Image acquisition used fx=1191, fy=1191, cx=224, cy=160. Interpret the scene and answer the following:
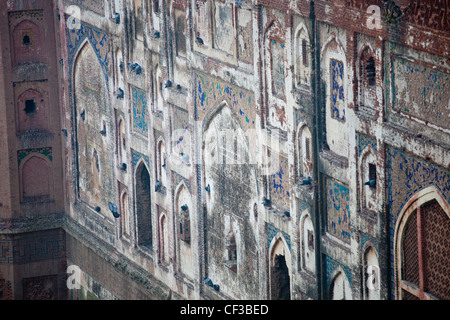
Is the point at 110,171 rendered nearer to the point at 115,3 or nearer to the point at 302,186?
the point at 115,3

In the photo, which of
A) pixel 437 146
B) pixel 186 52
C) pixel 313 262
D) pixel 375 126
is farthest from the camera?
pixel 186 52

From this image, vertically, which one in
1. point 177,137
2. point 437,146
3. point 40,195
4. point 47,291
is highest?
point 437,146

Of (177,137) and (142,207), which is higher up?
(177,137)

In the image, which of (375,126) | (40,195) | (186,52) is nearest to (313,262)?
(375,126)

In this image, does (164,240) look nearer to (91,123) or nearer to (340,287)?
(91,123)

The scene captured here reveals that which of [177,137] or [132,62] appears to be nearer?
[177,137]

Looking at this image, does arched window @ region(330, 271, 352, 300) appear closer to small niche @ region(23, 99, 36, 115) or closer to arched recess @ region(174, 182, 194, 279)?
arched recess @ region(174, 182, 194, 279)

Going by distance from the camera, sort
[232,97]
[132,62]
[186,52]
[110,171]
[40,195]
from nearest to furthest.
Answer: [232,97] < [186,52] < [132,62] < [110,171] < [40,195]
